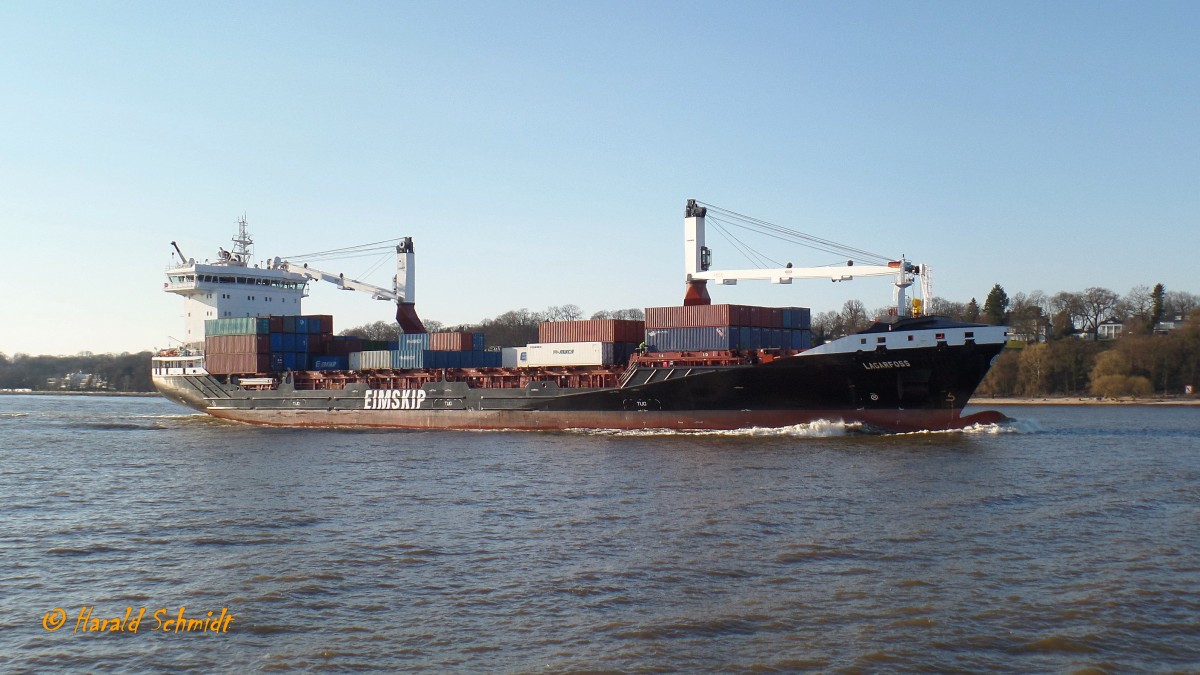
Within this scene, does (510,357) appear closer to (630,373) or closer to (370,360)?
(370,360)

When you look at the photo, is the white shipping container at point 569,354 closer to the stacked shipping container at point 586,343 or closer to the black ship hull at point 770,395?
the stacked shipping container at point 586,343

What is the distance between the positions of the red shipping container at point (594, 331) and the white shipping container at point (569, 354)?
341 millimetres

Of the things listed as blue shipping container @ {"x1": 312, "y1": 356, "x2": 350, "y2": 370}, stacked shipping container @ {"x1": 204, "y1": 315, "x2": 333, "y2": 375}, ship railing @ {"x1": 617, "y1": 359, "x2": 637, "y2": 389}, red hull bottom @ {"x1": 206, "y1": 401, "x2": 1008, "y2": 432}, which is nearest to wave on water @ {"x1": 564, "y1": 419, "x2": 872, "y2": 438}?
red hull bottom @ {"x1": 206, "y1": 401, "x2": 1008, "y2": 432}

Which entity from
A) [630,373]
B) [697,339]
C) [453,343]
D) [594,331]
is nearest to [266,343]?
[453,343]

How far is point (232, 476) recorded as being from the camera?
27.5 m

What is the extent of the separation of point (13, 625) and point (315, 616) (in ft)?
13.0

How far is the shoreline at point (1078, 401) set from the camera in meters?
76.9

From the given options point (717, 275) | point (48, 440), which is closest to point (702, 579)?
point (717, 275)

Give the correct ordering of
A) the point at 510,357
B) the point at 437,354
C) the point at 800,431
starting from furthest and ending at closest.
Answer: the point at 437,354, the point at 510,357, the point at 800,431

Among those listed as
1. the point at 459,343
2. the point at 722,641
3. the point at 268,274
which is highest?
the point at 268,274

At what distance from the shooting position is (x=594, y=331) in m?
41.9

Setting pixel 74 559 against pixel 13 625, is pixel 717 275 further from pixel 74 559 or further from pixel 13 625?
pixel 13 625

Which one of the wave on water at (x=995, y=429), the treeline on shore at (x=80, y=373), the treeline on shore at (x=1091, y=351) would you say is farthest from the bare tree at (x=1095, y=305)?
the treeline on shore at (x=80, y=373)

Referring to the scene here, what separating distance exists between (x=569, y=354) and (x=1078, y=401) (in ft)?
193
